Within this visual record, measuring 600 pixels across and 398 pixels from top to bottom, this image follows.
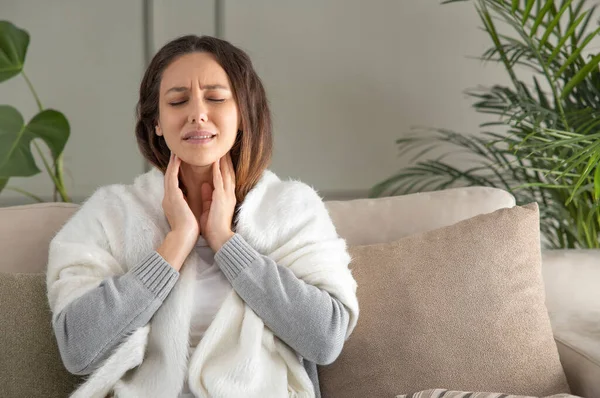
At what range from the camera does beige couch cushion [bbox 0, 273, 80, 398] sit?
155cm

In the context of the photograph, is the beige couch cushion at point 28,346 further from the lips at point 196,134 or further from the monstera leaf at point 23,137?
the monstera leaf at point 23,137

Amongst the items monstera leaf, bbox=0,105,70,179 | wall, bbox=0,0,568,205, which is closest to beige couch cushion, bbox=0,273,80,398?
monstera leaf, bbox=0,105,70,179

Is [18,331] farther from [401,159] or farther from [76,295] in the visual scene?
[401,159]

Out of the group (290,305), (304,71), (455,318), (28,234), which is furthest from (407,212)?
(304,71)

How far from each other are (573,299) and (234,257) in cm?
90

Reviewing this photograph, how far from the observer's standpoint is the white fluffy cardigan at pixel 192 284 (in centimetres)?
157

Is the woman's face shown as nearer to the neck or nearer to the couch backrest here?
the neck

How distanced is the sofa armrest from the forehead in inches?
37.7

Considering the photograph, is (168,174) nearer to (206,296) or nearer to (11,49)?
(206,296)

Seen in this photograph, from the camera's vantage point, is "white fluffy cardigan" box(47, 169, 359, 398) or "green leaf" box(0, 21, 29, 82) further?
"green leaf" box(0, 21, 29, 82)

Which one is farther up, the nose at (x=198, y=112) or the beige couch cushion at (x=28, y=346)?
the nose at (x=198, y=112)

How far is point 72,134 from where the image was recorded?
3152 millimetres

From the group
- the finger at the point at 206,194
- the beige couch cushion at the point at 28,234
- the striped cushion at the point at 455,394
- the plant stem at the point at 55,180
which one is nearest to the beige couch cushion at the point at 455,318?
the striped cushion at the point at 455,394

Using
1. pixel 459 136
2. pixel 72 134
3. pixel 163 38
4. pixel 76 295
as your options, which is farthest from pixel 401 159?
pixel 76 295
